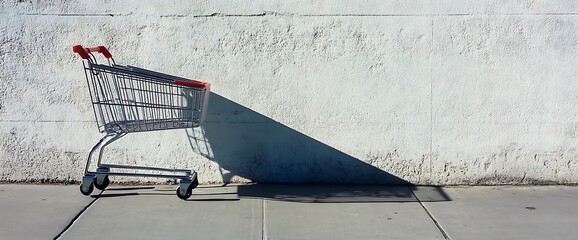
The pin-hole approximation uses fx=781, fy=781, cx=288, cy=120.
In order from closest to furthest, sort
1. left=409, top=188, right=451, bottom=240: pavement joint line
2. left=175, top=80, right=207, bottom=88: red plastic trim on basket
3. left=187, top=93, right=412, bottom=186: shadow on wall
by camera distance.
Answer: left=409, top=188, right=451, bottom=240: pavement joint line → left=175, top=80, right=207, bottom=88: red plastic trim on basket → left=187, top=93, right=412, bottom=186: shadow on wall

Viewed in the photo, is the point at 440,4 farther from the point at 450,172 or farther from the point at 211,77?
the point at 211,77

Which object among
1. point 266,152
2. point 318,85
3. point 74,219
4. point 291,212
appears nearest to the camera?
point 74,219

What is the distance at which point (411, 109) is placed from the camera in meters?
7.16

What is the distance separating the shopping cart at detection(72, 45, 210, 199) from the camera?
648 centimetres

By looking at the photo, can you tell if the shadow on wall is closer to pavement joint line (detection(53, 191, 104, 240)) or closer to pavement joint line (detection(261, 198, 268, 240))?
pavement joint line (detection(261, 198, 268, 240))

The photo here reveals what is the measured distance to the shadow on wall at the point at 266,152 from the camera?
281 inches

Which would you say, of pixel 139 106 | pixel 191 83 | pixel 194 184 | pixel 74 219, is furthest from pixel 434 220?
pixel 74 219

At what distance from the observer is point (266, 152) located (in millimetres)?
7227

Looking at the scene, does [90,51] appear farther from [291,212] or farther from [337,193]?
[337,193]

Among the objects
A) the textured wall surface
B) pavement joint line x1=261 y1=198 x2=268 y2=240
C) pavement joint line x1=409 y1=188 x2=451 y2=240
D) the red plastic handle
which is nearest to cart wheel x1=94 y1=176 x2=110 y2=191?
the textured wall surface

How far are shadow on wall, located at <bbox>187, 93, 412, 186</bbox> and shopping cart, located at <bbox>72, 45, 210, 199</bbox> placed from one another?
1.26 ft

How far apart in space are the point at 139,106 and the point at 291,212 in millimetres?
1531

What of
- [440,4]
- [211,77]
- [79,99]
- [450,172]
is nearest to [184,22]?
[211,77]

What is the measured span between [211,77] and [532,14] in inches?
117
